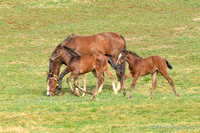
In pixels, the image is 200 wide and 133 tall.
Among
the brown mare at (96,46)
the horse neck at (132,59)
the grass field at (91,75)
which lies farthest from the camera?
the brown mare at (96,46)

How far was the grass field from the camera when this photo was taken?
12.8 meters

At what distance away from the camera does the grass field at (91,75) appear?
12844 mm

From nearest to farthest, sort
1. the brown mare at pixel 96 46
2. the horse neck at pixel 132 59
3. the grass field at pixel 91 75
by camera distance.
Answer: the grass field at pixel 91 75
the horse neck at pixel 132 59
the brown mare at pixel 96 46

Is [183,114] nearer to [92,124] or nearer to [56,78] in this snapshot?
[92,124]

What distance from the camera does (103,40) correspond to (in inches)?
818

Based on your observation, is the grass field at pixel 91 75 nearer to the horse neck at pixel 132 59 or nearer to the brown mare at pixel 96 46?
the brown mare at pixel 96 46

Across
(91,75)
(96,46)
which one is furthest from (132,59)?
(91,75)

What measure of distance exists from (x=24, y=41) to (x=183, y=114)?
89.5 feet

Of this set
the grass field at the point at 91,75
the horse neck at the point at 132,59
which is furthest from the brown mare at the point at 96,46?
the horse neck at the point at 132,59

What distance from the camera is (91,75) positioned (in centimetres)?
2517

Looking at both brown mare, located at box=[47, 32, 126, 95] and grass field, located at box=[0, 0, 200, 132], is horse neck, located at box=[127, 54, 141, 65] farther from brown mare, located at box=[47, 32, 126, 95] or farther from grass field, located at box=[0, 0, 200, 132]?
brown mare, located at box=[47, 32, 126, 95]

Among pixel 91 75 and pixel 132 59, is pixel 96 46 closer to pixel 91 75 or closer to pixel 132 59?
pixel 132 59

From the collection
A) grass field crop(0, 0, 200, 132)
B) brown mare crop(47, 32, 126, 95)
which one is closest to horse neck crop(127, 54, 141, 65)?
grass field crop(0, 0, 200, 132)

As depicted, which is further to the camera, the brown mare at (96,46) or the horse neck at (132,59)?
the brown mare at (96,46)
